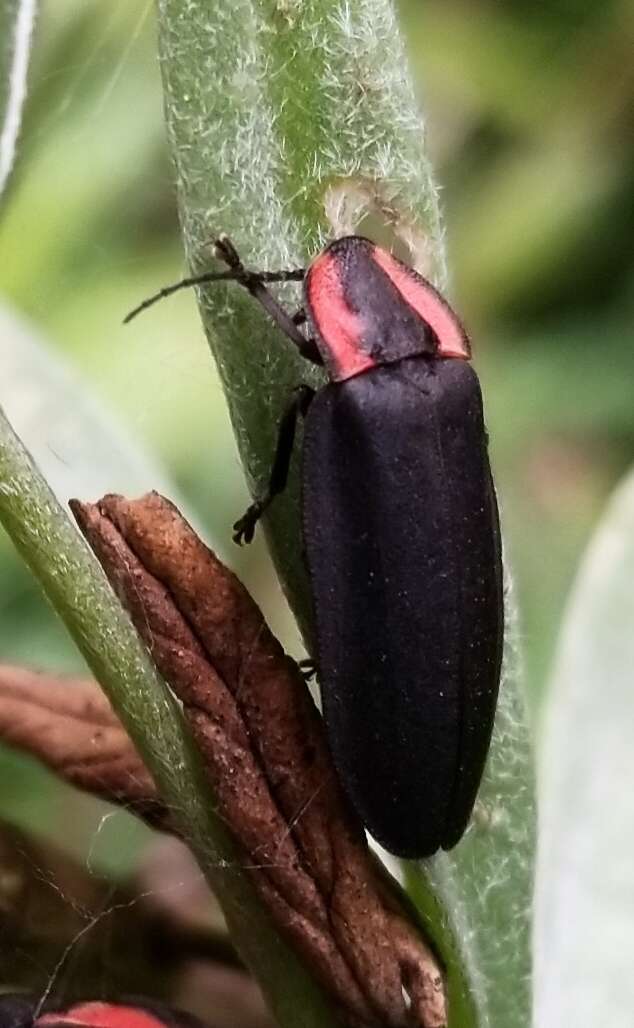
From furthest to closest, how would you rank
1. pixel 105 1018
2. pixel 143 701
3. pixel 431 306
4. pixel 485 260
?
1. pixel 485 260
2. pixel 431 306
3. pixel 105 1018
4. pixel 143 701

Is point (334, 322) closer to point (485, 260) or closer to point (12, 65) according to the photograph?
point (12, 65)

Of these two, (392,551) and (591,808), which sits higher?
(392,551)

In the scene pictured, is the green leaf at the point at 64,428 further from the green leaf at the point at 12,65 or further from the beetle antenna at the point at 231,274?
the beetle antenna at the point at 231,274

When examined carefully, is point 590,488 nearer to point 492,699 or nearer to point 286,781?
point 492,699

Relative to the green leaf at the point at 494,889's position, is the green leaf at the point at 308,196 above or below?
above

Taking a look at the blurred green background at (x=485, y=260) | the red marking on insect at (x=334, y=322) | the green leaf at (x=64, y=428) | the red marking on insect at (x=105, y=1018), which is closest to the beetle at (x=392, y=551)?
the red marking on insect at (x=334, y=322)

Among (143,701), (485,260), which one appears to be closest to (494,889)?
(143,701)
